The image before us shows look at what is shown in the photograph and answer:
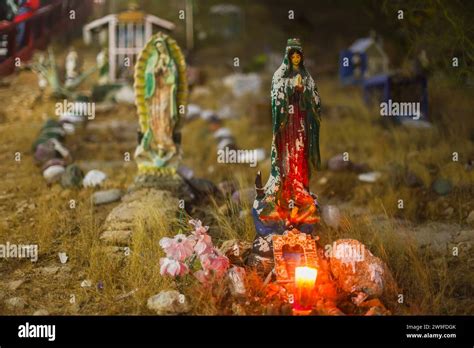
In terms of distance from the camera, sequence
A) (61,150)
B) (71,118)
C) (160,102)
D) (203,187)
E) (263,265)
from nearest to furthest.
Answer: (263,265) → (160,102) → (203,187) → (61,150) → (71,118)

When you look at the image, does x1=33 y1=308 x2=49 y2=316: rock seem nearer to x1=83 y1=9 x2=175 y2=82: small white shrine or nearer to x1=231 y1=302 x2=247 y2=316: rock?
x1=231 y1=302 x2=247 y2=316: rock

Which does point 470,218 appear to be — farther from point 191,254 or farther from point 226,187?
point 191,254

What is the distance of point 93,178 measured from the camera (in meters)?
6.75

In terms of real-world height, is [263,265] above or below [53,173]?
below

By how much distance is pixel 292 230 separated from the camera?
14.9ft

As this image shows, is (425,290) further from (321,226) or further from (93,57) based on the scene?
(93,57)

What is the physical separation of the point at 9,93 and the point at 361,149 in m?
4.83

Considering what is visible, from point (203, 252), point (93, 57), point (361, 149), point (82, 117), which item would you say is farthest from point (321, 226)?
point (93, 57)

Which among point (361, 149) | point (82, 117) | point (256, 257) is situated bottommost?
point (256, 257)

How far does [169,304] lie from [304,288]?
91cm

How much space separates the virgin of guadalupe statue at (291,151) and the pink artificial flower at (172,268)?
596 millimetres

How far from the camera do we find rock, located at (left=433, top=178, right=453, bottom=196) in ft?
21.3

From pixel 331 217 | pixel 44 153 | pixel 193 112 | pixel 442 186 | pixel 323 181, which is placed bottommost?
pixel 331 217

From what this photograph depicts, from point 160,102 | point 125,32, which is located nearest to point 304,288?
point 160,102
